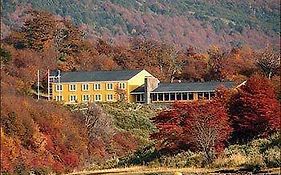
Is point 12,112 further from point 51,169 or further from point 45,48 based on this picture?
point 45,48

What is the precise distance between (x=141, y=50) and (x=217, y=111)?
152 ft

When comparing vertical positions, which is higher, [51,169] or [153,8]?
[153,8]

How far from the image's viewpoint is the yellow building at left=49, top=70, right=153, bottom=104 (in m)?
54.6

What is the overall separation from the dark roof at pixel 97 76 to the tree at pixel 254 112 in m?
29.1

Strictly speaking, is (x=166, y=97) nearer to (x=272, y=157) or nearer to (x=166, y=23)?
(x=272, y=157)

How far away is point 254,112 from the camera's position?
25.0 m

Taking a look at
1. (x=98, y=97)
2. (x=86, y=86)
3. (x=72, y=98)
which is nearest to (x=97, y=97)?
(x=98, y=97)

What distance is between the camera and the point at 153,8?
188m

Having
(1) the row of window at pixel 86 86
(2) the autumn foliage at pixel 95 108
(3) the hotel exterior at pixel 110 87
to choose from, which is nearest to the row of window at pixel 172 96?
(3) the hotel exterior at pixel 110 87

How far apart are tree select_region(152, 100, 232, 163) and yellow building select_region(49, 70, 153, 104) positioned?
2875cm

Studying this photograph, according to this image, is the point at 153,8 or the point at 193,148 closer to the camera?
the point at 193,148

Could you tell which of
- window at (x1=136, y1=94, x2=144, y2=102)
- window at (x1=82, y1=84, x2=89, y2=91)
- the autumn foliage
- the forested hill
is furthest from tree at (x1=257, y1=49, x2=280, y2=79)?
the forested hill

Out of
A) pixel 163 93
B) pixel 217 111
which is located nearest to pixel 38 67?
pixel 163 93

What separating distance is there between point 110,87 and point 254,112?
30.3 m
